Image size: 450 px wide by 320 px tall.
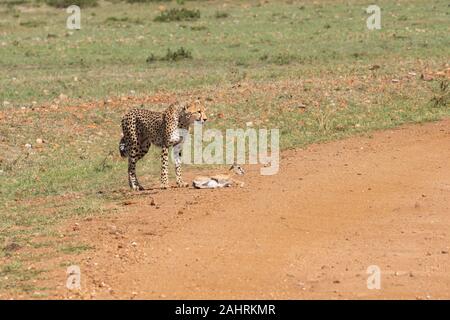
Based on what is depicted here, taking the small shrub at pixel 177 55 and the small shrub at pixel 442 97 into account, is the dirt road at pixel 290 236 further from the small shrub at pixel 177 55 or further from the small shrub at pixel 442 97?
the small shrub at pixel 177 55

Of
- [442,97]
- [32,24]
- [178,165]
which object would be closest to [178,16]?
[32,24]

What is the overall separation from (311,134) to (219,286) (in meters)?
7.62

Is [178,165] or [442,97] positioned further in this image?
[442,97]

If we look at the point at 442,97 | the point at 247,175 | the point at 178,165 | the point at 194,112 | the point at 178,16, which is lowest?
the point at 247,175

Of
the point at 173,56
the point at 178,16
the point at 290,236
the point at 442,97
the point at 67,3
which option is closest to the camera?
the point at 290,236

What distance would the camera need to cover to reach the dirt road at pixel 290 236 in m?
8.82

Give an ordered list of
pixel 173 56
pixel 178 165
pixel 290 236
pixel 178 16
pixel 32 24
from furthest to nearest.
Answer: pixel 178 16
pixel 32 24
pixel 173 56
pixel 178 165
pixel 290 236

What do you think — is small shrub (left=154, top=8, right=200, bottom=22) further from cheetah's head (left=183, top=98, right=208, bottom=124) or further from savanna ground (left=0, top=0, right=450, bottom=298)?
cheetah's head (left=183, top=98, right=208, bottom=124)

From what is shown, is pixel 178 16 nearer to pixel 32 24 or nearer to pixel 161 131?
pixel 32 24

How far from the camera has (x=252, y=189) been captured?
12.3m

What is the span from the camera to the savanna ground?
930cm

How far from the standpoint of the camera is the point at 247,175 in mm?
13289

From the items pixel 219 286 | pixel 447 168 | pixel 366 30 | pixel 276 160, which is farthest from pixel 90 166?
pixel 366 30

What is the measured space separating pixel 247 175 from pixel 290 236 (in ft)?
10.1
